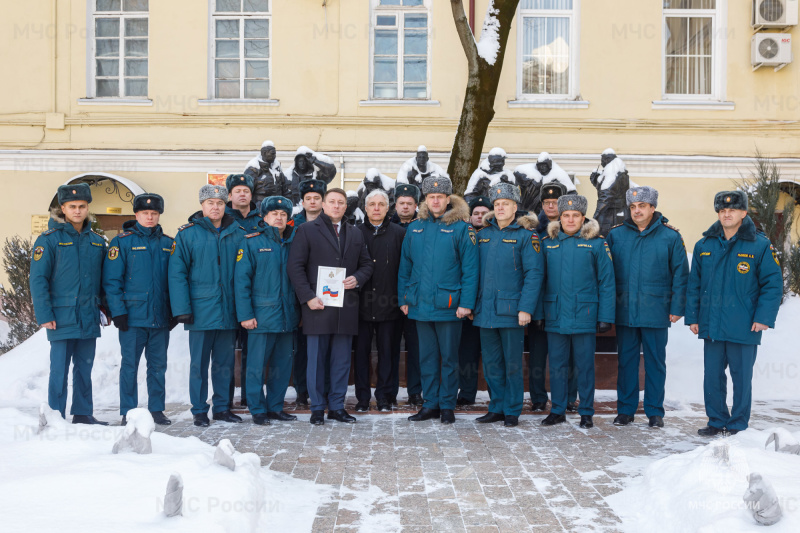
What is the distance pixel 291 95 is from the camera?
46.8ft

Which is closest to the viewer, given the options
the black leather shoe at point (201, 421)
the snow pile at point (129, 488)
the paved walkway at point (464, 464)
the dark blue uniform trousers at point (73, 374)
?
the snow pile at point (129, 488)

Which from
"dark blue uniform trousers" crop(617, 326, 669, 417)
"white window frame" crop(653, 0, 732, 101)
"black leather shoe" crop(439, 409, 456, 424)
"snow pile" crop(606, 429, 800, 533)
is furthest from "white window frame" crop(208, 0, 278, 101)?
"snow pile" crop(606, 429, 800, 533)

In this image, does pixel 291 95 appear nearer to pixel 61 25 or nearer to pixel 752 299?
pixel 61 25

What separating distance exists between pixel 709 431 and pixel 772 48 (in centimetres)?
1033

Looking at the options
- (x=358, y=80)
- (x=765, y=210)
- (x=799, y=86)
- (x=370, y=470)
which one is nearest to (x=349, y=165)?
(x=358, y=80)

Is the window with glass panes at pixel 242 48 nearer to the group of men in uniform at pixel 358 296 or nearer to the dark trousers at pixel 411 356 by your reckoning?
the group of men in uniform at pixel 358 296

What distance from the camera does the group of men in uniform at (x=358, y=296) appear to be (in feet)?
20.8

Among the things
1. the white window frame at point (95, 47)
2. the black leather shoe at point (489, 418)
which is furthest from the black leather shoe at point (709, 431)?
the white window frame at point (95, 47)

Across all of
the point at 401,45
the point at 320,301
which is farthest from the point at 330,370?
the point at 401,45

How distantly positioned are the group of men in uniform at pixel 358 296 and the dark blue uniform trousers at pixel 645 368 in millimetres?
12

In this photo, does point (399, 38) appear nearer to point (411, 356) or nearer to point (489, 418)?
point (411, 356)

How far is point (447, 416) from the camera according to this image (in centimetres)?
657

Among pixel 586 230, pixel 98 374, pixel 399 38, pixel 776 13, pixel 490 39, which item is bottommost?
pixel 98 374

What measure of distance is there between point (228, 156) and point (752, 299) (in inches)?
407
